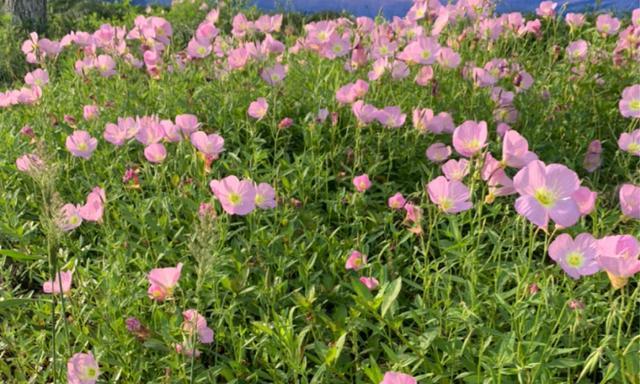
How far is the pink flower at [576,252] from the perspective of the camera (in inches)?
62.7

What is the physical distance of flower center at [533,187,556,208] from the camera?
154cm

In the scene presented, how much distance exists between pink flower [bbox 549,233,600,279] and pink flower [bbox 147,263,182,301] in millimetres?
922

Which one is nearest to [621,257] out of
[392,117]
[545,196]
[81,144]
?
[545,196]

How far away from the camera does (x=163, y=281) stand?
171 centimetres

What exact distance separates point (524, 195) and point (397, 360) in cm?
52

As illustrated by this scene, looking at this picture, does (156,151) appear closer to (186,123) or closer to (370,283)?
(186,123)

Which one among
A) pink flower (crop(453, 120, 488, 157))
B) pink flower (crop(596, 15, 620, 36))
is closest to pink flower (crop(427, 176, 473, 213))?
pink flower (crop(453, 120, 488, 157))

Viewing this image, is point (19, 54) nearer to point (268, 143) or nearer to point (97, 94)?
point (97, 94)

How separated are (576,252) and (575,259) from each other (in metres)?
0.03

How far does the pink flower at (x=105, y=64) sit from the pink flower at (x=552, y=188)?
2.45 meters

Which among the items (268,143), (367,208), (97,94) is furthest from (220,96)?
(367,208)

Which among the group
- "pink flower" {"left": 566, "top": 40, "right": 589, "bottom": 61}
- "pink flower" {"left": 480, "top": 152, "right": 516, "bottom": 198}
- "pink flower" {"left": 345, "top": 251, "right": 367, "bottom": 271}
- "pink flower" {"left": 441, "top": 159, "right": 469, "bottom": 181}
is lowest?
"pink flower" {"left": 566, "top": 40, "right": 589, "bottom": 61}

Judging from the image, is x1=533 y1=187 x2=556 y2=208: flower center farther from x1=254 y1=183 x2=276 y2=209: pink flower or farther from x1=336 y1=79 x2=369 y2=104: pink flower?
x1=336 y1=79 x2=369 y2=104: pink flower

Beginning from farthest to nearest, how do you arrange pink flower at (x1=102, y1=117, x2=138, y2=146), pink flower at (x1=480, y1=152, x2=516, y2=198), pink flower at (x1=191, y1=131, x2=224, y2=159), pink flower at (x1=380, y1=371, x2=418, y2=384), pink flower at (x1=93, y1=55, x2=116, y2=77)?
pink flower at (x1=93, y1=55, x2=116, y2=77) → pink flower at (x1=102, y1=117, x2=138, y2=146) → pink flower at (x1=191, y1=131, x2=224, y2=159) → pink flower at (x1=480, y1=152, x2=516, y2=198) → pink flower at (x1=380, y1=371, x2=418, y2=384)
